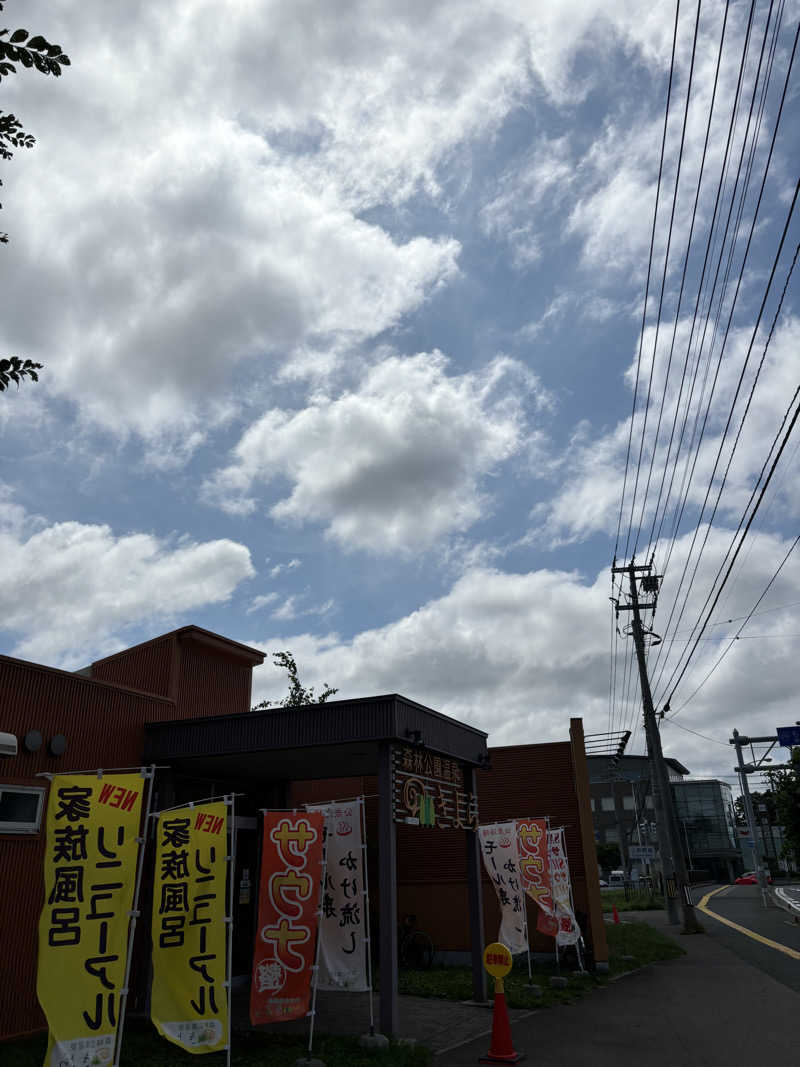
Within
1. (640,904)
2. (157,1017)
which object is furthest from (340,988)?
(640,904)

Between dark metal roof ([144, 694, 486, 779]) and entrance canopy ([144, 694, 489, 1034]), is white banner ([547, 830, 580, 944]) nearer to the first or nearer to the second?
entrance canopy ([144, 694, 489, 1034])

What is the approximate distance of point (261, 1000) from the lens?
859 cm

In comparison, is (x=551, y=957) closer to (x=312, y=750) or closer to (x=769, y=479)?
(x=312, y=750)

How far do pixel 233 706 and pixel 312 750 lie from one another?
3.86 meters

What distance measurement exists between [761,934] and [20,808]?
902 inches

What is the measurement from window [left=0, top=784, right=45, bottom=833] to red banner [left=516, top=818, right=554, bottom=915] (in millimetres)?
8596

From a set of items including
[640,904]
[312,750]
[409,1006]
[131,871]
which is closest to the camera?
[131,871]

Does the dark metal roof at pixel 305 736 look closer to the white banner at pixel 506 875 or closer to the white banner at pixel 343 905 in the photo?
the white banner at pixel 343 905

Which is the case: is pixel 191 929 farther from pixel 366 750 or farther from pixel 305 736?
pixel 366 750

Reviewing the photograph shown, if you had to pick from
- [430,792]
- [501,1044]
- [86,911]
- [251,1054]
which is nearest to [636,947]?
[430,792]

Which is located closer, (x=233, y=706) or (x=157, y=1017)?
(x=157, y=1017)

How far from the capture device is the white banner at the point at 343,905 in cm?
957

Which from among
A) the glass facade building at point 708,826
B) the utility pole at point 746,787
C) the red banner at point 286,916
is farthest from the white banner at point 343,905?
the glass facade building at point 708,826

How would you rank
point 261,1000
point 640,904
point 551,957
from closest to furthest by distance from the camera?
point 261,1000
point 551,957
point 640,904
